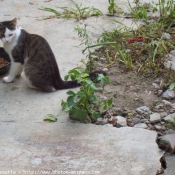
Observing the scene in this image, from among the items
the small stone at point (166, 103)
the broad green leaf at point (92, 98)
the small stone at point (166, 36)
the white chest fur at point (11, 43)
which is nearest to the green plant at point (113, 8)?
the small stone at point (166, 36)

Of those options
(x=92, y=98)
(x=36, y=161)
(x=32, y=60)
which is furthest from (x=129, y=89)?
(x=36, y=161)

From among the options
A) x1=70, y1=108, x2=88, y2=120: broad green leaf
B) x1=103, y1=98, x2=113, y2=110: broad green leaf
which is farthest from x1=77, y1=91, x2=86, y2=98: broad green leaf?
x1=103, y1=98, x2=113, y2=110: broad green leaf

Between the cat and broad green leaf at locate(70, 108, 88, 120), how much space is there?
0.49m

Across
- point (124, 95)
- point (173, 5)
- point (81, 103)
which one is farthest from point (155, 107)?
point (173, 5)

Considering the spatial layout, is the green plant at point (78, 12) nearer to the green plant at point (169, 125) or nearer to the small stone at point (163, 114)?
the small stone at point (163, 114)

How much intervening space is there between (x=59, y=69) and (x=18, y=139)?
1157mm

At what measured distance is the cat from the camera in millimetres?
4223

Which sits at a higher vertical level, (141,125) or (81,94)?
(81,94)

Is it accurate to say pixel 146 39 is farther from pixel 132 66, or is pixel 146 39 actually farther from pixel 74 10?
pixel 74 10

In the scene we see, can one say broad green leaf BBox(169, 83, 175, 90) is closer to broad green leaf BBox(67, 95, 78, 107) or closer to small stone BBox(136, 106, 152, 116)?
small stone BBox(136, 106, 152, 116)

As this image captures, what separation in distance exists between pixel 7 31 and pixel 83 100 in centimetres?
106

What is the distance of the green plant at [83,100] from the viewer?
376 centimetres

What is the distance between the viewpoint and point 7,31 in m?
4.34

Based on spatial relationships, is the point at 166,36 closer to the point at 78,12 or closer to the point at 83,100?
the point at 78,12
